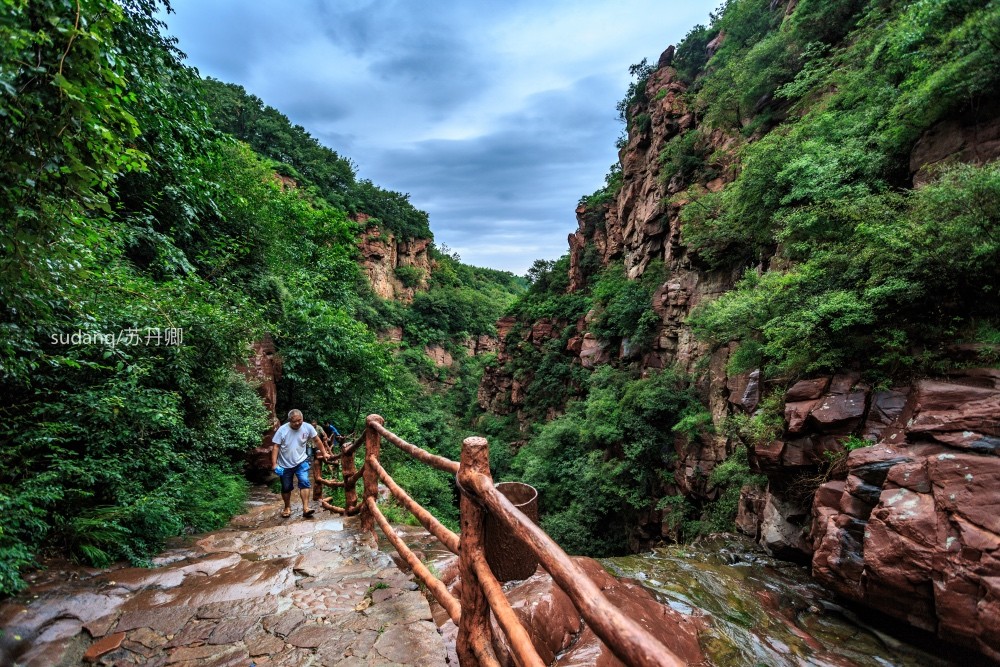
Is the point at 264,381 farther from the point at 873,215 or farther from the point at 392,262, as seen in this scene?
the point at 392,262

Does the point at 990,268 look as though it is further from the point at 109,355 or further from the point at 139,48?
A: the point at 139,48

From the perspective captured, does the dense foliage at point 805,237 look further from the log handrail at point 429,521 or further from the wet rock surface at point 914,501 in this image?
the log handrail at point 429,521

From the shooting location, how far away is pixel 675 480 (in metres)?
11.3

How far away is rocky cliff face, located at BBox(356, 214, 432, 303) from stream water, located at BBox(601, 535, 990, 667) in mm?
35475

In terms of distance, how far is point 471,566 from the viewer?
1663 mm

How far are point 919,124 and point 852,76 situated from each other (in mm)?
3516

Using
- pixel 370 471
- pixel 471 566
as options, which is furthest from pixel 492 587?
pixel 370 471

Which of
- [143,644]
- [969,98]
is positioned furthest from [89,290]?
[969,98]

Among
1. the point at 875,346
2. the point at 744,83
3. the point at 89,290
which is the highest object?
the point at 744,83

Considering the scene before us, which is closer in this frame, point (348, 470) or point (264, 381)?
point (348, 470)

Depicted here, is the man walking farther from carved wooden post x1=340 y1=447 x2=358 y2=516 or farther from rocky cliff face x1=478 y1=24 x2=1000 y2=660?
rocky cliff face x1=478 y1=24 x2=1000 y2=660

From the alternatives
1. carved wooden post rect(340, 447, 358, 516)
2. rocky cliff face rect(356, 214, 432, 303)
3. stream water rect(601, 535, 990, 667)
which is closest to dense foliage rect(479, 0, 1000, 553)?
stream water rect(601, 535, 990, 667)

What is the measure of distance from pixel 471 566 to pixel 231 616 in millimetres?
1837

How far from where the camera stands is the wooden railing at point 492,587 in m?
0.90
